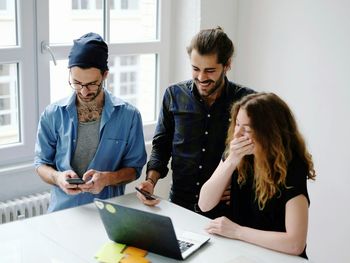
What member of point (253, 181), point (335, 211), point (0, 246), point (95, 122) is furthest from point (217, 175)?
point (335, 211)

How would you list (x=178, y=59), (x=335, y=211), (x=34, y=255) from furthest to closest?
(x=178, y=59), (x=335, y=211), (x=34, y=255)

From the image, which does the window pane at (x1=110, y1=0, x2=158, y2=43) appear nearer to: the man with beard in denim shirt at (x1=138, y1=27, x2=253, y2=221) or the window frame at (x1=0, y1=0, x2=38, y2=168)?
the window frame at (x1=0, y1=0, x2=38, y2=168)

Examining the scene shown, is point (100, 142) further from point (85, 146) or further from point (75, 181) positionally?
point (75, 181)

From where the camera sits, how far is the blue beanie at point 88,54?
2.34 m

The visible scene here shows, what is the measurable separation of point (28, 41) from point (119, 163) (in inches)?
38.0

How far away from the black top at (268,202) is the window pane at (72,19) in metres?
1.51

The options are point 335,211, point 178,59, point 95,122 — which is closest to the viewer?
point 95,122

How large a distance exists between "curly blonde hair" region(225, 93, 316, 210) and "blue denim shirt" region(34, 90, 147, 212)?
0.62 meters

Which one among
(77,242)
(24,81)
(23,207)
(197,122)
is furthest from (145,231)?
(24,81)

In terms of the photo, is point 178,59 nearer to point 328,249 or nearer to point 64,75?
point 64,75

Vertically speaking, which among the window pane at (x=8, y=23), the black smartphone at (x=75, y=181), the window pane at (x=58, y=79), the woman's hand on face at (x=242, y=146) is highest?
the window pane at (x=8, y=23)

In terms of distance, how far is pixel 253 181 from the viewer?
215 centimetres

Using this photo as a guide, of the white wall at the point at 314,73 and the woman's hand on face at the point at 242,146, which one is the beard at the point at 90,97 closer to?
the woman's hand on face at the point at 242,146

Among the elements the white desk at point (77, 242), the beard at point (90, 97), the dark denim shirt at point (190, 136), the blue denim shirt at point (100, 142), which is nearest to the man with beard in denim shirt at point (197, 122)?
the dark denim shirt at point (190, 136)
